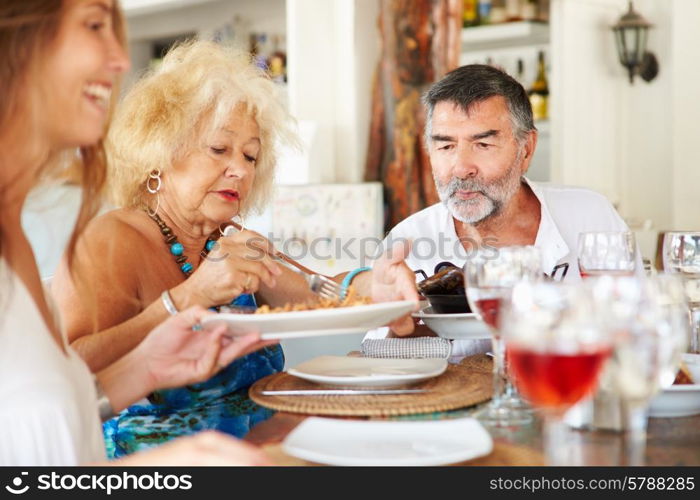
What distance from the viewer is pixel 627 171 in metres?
4.96

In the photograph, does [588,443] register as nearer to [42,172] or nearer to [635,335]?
[635,335]

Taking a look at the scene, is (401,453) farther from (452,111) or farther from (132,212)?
(452,111)

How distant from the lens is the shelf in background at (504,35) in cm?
479

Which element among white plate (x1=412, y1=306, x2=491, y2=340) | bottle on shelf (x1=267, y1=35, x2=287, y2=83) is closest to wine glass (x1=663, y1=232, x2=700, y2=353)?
white plate (x1=412, y1=306, x2=491, y2=340)

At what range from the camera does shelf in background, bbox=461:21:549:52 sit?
15.7 ft

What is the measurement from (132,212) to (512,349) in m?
1.32

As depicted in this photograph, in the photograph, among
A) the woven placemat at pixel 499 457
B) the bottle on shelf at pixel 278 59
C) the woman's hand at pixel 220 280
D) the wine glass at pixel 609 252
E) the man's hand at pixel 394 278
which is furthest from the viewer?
the bottle on shelf at pixel 278 59

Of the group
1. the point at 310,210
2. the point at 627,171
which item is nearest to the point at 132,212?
the point at 310,210

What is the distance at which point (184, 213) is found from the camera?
6.74ft

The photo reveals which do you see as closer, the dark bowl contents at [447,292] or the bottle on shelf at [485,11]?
the dark bowl contents at [447,292]

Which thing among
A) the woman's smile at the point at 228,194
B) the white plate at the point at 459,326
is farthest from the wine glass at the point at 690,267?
the woman's smile at the point at 228,194

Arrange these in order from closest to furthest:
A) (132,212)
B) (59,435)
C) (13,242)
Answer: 1. (59,435)
2. (13,242)
3. (132,212)

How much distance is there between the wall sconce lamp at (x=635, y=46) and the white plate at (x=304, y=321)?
12.1 feet

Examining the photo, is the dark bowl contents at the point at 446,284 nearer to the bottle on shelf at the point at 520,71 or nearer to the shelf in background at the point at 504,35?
the shelf in background at the point at 504,35
